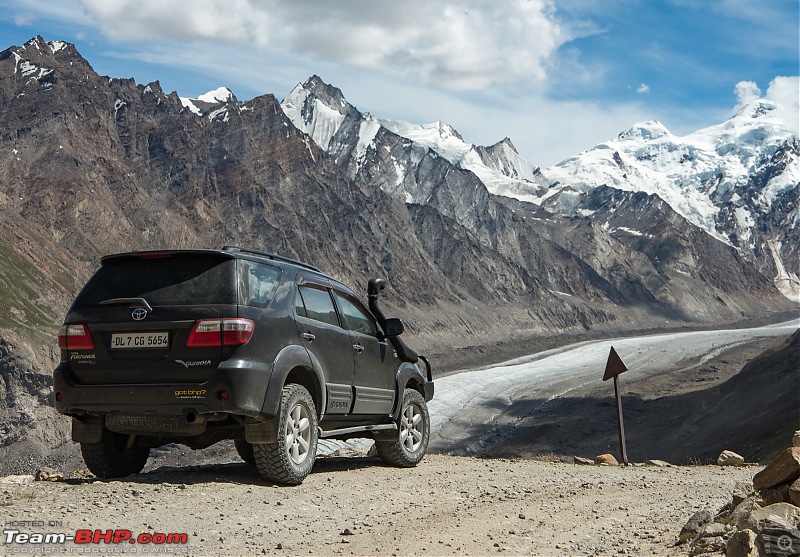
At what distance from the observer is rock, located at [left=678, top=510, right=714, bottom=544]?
6664 millimetres

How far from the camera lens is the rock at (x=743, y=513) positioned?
6.18 m

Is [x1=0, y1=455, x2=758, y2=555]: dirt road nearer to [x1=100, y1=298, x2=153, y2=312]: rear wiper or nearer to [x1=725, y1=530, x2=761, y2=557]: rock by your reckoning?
[x1=725, y1=530, x2=761, y2=557]: rock

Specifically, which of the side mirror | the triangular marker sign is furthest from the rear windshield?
the triangular marker sign

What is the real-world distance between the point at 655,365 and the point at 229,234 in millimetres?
74166

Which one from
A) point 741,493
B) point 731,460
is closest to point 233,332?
point 741,493

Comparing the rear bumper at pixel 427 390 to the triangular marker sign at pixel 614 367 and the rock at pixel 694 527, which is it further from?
the triangular marker sign at pixel 614 367

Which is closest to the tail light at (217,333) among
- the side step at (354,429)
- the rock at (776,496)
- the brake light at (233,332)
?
the brake light at (233,332)

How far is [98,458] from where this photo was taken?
894 centimetres

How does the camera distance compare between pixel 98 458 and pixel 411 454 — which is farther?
pixel 411 454

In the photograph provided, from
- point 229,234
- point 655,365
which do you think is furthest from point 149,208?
point 655,365

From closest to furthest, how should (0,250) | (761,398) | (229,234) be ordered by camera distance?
1. (761,398)
2. (0,250)
3. (229,234)

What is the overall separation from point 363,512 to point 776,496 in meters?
3.62

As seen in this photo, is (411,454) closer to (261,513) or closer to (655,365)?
(261,513)

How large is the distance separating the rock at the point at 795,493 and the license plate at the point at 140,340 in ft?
18.5
